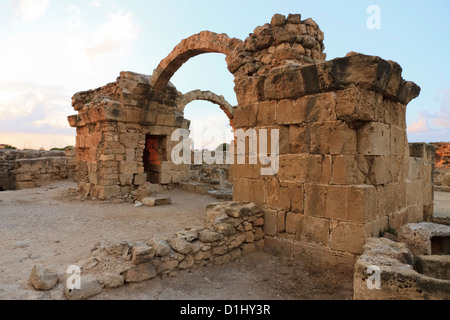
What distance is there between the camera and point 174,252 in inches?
137

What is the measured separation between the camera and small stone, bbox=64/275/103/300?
267cm

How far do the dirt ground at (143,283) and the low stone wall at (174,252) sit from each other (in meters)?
0.10

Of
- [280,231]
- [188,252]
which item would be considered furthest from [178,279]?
[280,231]

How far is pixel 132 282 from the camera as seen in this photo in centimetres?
306

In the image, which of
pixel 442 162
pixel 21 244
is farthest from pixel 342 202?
pixel 442 162

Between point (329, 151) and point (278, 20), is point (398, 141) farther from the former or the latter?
point (278, 20)

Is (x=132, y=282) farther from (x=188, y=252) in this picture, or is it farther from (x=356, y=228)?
(x=356, y=228)

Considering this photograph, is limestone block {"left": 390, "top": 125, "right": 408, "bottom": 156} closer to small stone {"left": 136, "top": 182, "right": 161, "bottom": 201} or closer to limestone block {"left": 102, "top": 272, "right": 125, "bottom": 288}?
limestone block {"left": 102, "top": 272, "right": 125, "bottom": 288}

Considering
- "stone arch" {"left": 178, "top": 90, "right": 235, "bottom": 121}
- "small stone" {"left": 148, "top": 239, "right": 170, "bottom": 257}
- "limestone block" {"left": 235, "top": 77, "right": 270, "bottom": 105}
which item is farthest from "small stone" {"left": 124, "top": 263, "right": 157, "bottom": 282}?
"stone arch" {"left": 178, "top": 90, "right": 235, "bottom": 121}

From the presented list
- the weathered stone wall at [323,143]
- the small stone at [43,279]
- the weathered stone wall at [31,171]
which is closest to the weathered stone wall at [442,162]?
the weathered stone wall at [323,143]

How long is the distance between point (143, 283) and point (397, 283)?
7.85 ft

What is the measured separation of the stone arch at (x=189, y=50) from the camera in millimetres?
6543

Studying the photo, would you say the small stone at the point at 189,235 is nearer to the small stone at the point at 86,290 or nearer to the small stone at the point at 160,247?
the small stone at the point at 160,247
